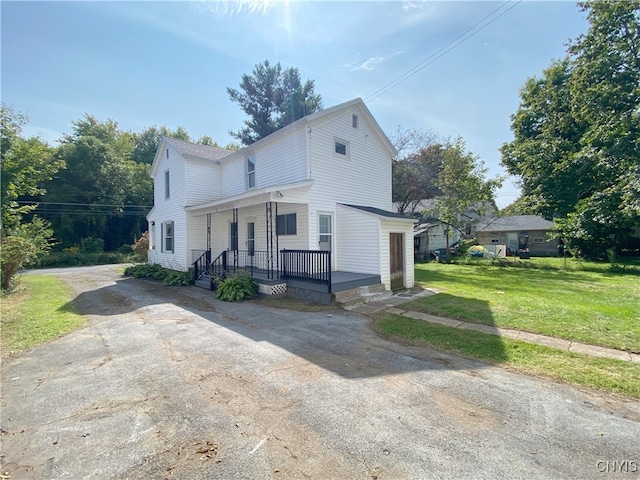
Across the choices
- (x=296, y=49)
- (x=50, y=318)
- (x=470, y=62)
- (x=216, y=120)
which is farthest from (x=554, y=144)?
(x=50, y=318)

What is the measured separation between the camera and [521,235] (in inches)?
1127

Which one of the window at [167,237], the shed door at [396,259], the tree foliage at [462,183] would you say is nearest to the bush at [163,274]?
the window at [167,237]

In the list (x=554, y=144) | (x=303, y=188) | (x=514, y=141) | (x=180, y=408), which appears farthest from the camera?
(x=514, y=141)

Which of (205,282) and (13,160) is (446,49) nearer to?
(205,282)

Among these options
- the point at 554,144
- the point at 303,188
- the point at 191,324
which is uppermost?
the point at 554,144

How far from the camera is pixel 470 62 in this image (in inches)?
423

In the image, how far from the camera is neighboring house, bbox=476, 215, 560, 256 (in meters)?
27.0

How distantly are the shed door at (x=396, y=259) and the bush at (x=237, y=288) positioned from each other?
4967 mm

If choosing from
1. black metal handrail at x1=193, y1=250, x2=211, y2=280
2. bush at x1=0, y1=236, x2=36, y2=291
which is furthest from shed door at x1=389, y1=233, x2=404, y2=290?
bush at x1=0, y1=236, x2=36, y2=291

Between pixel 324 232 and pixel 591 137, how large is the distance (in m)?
17.6

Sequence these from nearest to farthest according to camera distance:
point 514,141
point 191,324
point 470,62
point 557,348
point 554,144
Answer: point 557,348 < point 191,324 < point 470,62 < point 554,144 < point 514,141

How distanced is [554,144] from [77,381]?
27.3 meters

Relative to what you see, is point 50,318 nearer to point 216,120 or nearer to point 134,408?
point 134,408

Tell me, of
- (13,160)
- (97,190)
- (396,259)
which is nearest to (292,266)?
(396,259)
